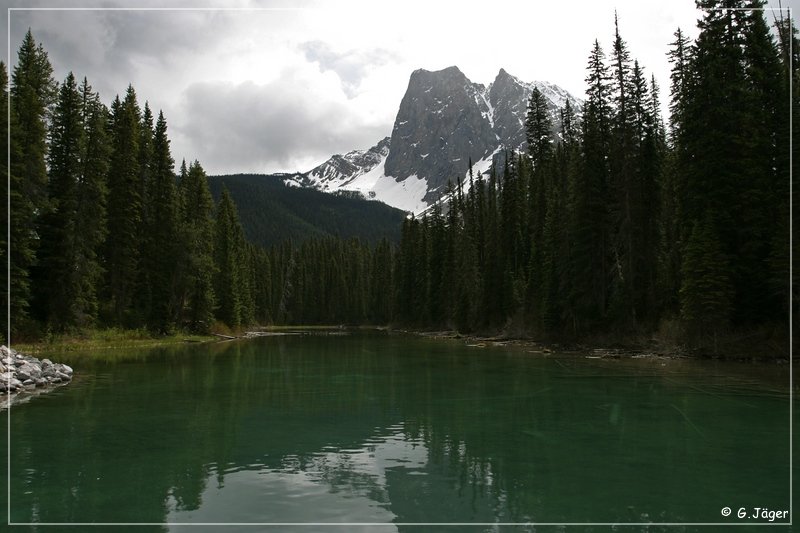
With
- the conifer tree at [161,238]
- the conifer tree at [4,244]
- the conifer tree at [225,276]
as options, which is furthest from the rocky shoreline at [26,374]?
the conifer tree at [225,276]

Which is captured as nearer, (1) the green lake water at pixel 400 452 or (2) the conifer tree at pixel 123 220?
(1) the green lake water at pixel 400 452

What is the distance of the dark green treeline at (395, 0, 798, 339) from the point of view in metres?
34.5

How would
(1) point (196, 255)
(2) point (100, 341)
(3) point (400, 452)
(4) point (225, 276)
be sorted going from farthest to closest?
(4) point (225, 276) < (1) point (196, 255) < (2) point (100, 341) < (3) point (400, 452)

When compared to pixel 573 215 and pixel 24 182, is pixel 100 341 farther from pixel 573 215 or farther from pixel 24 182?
pixel 573 215

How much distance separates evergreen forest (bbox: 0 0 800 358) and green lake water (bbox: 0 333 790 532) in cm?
1249

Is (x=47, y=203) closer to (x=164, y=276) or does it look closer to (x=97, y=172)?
(x=97, y=172)

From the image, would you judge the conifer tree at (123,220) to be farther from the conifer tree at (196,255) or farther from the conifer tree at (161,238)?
the conifer tree at (196,255)

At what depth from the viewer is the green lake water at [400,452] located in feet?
30.5

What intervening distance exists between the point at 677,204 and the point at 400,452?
120 ft

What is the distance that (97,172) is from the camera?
4503 cm

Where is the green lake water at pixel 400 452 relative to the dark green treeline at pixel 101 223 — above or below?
below

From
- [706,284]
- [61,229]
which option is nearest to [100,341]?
[61,229]

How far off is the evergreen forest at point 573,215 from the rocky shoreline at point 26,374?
1210 cm

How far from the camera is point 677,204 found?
42.6m
